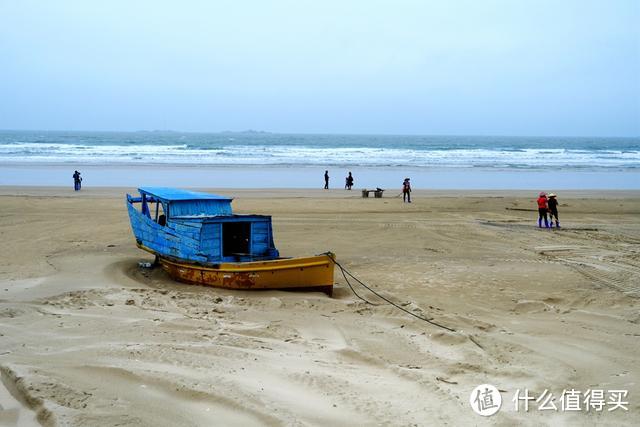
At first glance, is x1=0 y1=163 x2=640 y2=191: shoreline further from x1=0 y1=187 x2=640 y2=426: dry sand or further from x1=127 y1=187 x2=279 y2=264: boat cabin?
x1=127 y1=187 x2=279 y2=264: boat cabin

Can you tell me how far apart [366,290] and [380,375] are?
16.3 feet

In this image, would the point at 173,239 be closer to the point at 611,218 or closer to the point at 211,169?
the point at 611,218

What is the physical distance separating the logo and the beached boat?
5027 millimetres

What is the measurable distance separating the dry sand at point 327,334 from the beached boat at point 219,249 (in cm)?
35

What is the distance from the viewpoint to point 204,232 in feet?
A: 41.5

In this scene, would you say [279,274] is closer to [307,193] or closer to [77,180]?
[307,193]

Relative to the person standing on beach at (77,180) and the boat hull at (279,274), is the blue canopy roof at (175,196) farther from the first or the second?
the person standing on beach at (77,180)

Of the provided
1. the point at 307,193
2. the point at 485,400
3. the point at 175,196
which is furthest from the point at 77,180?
the point at 485,400

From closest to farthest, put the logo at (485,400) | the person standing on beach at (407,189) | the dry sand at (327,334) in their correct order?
the dry sand at (327,334), the logo at (485,400), the person standing on beach at (407,189)

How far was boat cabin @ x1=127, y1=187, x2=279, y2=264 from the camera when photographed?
12.7m

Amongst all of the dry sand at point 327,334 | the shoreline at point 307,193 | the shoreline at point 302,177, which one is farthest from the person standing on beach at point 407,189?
the shoreline at point 302,177

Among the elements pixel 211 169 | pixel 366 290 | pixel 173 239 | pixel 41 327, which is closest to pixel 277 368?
pixel 41 327

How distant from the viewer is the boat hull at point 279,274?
38.6 ft

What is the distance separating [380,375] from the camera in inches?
297
